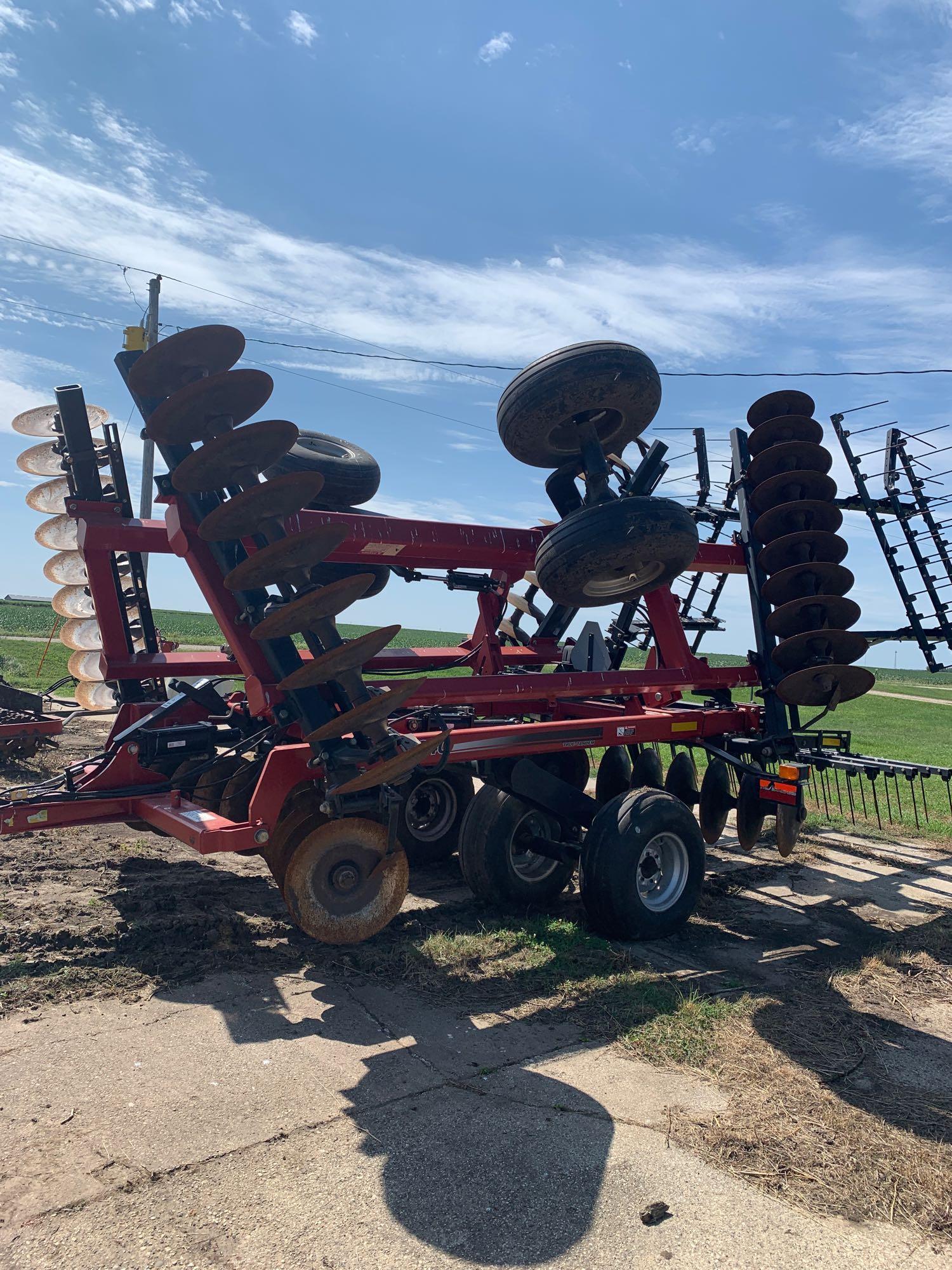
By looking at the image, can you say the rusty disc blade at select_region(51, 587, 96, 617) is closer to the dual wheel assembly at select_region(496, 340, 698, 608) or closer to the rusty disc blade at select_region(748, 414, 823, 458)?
the dual wheel assembly at select_region(496, 340, 698, 608)

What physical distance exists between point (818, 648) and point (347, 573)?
3.71 metres

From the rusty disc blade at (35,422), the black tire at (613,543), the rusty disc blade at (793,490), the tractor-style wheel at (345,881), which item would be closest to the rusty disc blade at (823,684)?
the rusty disc blade at (793,490)

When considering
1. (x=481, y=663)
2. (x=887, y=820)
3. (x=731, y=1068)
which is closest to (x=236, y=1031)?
(x=731, y=1068)

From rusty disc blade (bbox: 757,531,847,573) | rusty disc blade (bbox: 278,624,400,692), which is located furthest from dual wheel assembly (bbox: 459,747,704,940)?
rusty disc blade (bbox: 757,531,847,573)

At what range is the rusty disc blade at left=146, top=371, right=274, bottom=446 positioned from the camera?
176 inches

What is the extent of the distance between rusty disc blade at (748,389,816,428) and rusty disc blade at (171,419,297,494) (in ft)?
14.0

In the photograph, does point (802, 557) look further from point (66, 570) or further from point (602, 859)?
point (66, 570)

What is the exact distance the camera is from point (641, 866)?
5641 mm

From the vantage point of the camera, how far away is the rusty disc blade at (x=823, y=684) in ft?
21.8

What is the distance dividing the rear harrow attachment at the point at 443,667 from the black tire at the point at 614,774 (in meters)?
0.02

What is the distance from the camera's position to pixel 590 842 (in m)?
5.41

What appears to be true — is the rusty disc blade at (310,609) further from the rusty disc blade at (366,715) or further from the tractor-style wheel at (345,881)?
the tractor-style wheel at (345,881)

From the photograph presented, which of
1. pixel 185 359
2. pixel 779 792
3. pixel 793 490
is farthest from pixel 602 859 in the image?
pixel 185 359

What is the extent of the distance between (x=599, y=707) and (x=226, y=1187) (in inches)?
171
